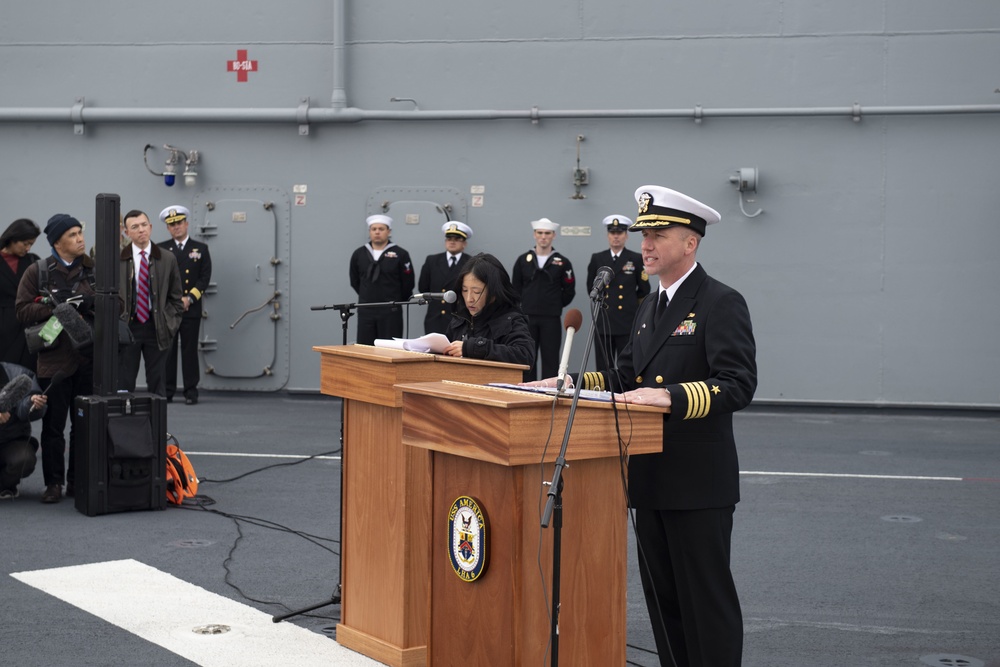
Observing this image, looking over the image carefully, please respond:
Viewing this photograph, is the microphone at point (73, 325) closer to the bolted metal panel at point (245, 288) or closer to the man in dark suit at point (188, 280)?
the man in dark suit at point (188, 280)

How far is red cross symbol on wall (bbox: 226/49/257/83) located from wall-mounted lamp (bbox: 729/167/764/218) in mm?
5377

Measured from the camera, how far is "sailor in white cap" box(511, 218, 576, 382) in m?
12.5

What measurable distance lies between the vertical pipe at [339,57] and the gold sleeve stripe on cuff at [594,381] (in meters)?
9.56

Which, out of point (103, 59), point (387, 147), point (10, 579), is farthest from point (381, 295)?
point (10, 579)

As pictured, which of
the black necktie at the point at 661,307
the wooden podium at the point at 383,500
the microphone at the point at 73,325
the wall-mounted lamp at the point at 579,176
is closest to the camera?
the black necktie at the point at 661,307

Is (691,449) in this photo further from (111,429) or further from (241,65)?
(241,65)

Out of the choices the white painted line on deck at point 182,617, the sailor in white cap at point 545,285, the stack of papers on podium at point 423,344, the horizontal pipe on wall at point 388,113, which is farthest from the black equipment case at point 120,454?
the horizontal pipe on wall at point 388,113

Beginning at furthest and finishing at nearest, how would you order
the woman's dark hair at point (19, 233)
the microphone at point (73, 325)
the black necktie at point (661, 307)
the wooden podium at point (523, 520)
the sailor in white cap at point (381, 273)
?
the sailor in white cap at point (381, 273), the woman's dark hair at point (19, 233), the microphone at point (73, 325), the black necktie at point (661, 307), the wooden podium at point (523, 520)

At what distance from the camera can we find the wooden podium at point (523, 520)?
3.44 m

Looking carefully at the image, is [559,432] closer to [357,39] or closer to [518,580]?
[518,580]

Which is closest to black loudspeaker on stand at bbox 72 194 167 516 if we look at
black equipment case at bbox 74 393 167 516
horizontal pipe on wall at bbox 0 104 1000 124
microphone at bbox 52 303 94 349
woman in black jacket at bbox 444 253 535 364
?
black equipment case at bbox 74 393 167 516

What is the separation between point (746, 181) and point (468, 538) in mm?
9386

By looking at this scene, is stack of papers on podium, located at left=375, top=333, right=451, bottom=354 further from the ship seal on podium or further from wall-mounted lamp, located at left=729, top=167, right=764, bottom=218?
wall-mounted lamp, located at left=729, top=167, right=764, bottom=218

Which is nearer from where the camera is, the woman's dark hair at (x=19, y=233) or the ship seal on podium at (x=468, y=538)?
the ship seal on podium at (x=468, y=538)
